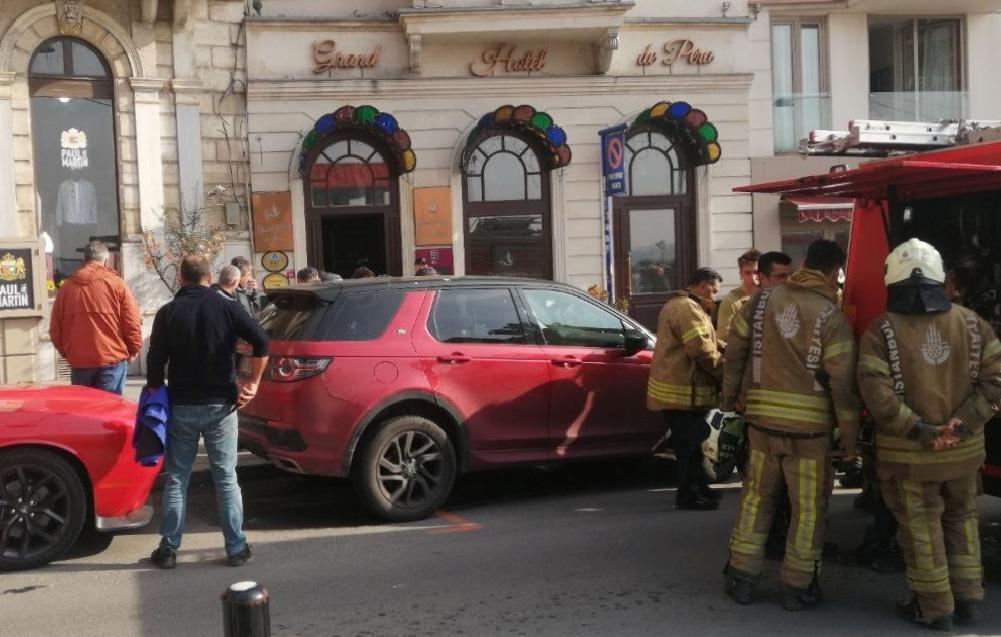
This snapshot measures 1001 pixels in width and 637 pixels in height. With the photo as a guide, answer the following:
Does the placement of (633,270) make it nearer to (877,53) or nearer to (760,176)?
(760,176)

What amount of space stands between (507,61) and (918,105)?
7.20m

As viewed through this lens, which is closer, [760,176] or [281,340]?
[281,340]

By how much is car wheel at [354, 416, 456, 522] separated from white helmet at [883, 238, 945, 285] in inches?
127

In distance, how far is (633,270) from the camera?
54.3 feet

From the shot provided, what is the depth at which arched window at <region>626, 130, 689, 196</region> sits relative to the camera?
53.8 ft

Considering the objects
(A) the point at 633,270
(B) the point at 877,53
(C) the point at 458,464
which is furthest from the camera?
(B) the point at 877,53

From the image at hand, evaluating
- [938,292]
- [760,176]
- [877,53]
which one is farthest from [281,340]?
[877,53]

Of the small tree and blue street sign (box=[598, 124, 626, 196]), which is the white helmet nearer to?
blue street sign (box=[598, 124, 626, 196])

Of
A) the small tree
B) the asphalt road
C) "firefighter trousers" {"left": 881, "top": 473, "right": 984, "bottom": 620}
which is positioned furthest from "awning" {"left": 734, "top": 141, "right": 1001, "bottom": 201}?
the small tree

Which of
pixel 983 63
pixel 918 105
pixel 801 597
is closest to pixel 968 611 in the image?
pixel 801 597

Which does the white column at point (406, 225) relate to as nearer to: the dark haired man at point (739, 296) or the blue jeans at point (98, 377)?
the blue jeans at point (98, 377)

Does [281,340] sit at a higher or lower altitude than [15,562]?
higher

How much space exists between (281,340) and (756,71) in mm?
12174

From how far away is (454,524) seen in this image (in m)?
6.80
